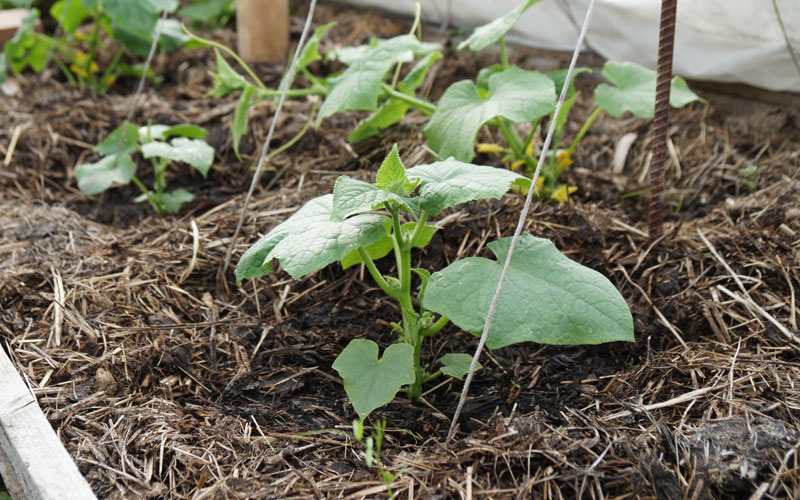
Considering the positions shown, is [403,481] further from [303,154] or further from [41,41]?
[41,41]

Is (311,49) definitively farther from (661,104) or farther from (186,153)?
(661,104)

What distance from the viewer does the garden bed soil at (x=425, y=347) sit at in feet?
→ 4.06

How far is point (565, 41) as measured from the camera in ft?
9.27

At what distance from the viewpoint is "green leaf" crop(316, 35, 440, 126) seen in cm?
190

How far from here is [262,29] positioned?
3.09 m

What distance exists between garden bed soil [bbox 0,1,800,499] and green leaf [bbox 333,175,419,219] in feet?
1.53

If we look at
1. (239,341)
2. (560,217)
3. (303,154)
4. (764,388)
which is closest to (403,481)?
(239,341)

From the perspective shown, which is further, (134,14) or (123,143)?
(134,14)

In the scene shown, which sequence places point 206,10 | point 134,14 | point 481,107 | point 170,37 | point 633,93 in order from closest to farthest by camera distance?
point 481,107, point 633,93, point 134,14, point 170,37, point 206,10

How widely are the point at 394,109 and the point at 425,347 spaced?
34.2 inches

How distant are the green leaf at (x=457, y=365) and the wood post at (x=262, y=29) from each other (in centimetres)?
209

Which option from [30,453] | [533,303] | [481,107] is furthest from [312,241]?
[481,107]

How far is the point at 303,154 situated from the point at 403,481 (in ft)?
4.79

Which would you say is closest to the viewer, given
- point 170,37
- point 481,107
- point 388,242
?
point 388,242
